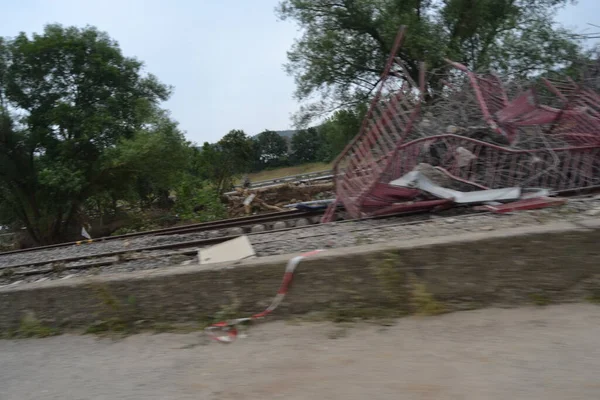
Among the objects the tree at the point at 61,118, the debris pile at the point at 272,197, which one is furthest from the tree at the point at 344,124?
the tree at the point at 61,118

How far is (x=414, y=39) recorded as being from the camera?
1456 cm

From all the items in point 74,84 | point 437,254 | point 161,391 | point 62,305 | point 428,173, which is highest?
point 74,84

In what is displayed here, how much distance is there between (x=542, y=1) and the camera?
16281 mm

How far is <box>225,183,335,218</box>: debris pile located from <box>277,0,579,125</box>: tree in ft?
10.1

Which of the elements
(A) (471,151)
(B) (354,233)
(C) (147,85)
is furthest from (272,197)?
(B) (354,233)

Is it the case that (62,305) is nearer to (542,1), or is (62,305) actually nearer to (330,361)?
(330,361)

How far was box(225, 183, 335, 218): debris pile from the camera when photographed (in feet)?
54.3

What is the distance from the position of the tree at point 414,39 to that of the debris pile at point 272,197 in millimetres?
3092

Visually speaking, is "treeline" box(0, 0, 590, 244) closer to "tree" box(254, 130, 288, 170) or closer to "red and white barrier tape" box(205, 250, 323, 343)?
"red and white barrier tape" box(205, 250, 323, 343)

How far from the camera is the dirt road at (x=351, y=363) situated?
246cm

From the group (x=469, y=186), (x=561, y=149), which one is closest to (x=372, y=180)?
(x=469, y=186)

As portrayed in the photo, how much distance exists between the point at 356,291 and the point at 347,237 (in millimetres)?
2120

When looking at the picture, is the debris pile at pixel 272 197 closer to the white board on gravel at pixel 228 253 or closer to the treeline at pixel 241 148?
the treeline at pixel 241 148

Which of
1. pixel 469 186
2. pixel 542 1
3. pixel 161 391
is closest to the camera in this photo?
pixel 161 391
